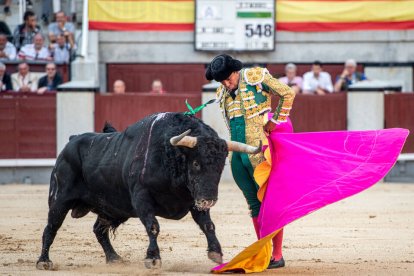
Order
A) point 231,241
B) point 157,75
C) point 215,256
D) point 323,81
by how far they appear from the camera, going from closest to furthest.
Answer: point 215,256 < point 231,241 < point 323,81 < point 157,75

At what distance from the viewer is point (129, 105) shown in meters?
14.0

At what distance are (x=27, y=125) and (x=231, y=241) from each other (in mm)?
6315

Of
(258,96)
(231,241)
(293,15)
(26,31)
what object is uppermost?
(293,15)

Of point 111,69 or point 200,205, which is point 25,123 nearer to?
point 111,69

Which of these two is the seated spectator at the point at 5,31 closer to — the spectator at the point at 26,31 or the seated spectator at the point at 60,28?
the spectator at the point at 26,31

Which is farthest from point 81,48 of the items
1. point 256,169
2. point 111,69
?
point 256,169

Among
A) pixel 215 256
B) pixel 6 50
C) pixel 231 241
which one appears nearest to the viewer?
pixel 215 256

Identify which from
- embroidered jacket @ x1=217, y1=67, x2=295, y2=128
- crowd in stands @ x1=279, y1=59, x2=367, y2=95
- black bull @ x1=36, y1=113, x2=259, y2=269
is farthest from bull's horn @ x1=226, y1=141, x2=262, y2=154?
crowd in stands @ x1=279, y1=59, x2=367, y2=95

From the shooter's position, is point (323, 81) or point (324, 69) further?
point (324, 69)

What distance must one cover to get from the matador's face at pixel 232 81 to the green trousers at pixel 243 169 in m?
0.18

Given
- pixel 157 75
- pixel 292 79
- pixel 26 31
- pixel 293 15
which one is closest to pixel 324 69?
pixel 293 15

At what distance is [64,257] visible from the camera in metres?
7.39

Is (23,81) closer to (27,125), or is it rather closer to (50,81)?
(50,81)

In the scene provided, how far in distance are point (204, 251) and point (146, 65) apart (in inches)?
336
